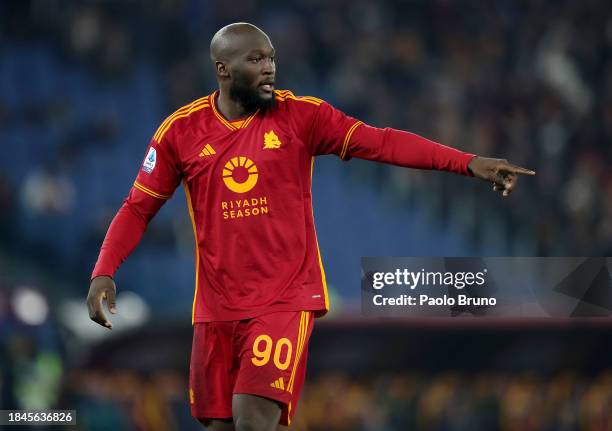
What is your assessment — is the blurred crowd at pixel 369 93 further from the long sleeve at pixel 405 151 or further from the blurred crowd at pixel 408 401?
the long sleeve at pixel 405 151

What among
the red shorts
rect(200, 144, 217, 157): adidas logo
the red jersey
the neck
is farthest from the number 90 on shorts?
the neck

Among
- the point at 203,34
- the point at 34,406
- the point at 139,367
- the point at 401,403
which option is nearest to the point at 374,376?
the point at 401,403

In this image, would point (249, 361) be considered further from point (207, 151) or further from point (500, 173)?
point (500, 173)

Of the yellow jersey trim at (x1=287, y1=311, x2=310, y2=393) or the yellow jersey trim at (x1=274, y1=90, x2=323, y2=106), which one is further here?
the yellow jersey trim at (x1=274, y1=90, x2=323, y2=106)

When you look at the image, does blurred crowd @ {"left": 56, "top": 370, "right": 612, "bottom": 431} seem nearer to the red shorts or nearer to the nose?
the red shorts

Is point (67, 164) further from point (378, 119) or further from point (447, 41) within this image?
point (447, 41)

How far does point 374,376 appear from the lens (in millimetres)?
8859

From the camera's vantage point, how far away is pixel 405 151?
4332 millimetres

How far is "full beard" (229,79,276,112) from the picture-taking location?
14.4 feet

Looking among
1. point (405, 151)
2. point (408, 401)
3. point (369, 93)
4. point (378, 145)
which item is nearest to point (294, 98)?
point (378, 145)

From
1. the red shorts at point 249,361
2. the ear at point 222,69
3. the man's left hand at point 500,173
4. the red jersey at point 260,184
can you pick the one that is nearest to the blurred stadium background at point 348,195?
the red shorts at point 249,361

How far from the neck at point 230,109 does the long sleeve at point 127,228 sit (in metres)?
0.45

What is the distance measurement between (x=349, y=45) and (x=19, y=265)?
3977 millimetres

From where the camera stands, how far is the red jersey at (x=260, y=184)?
4.31m
